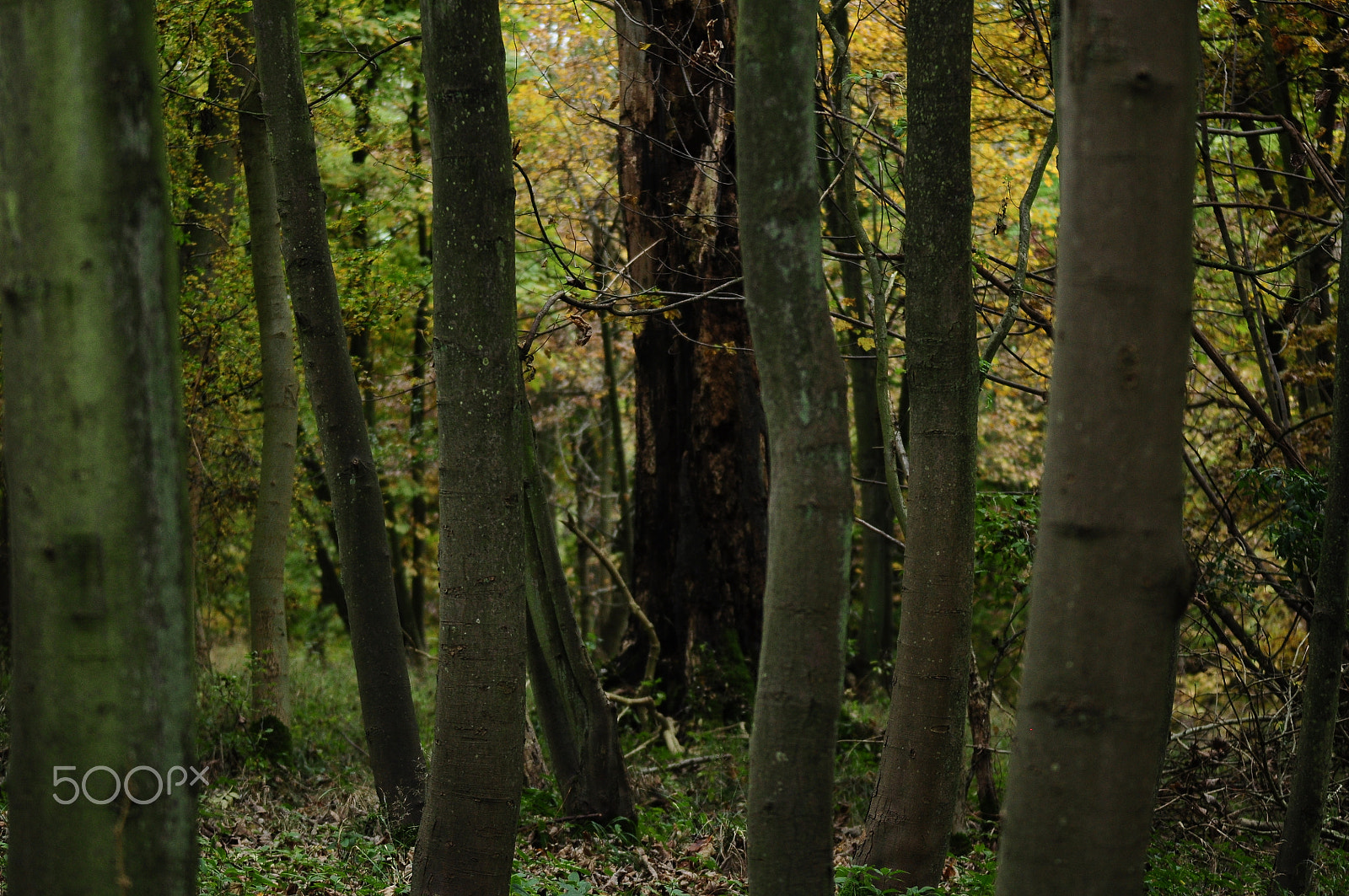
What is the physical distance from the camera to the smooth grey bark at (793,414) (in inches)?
106

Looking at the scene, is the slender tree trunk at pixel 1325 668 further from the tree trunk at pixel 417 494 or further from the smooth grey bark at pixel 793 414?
the tree trunk at pixel 417 494

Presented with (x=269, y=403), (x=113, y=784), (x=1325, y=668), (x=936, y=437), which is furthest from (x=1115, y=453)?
(x=269, y=403)

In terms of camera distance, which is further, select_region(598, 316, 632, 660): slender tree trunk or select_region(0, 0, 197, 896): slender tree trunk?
select_region(598, 316, 632, 660): slender tree trunk

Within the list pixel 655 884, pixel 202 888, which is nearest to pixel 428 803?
pixel 202 888

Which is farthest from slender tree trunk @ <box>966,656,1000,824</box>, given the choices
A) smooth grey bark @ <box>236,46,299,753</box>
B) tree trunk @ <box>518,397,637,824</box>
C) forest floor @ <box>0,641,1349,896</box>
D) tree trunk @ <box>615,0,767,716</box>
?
smooth grey bark @ <box>236,46,299,753</box>

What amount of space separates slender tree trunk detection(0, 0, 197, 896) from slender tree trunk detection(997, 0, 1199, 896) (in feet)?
6.56

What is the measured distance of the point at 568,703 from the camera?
5902 millimetres

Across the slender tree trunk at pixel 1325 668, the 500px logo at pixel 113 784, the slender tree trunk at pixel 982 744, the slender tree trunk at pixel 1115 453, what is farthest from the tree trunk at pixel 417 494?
the slender tree trunk at pixel 1115 453

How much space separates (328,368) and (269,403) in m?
3.87

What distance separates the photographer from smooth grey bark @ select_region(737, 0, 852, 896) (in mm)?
2697

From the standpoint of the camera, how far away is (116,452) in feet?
7.39

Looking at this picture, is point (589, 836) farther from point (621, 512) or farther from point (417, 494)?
point (417, 494)

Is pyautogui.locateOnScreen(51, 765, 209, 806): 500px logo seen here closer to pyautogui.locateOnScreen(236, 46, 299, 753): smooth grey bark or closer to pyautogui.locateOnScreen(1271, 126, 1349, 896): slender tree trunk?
pyautogui.locateOnScreen(1271, 126, 1349, 896): slender tree trunk

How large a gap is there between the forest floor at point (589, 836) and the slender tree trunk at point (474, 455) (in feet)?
2.84
